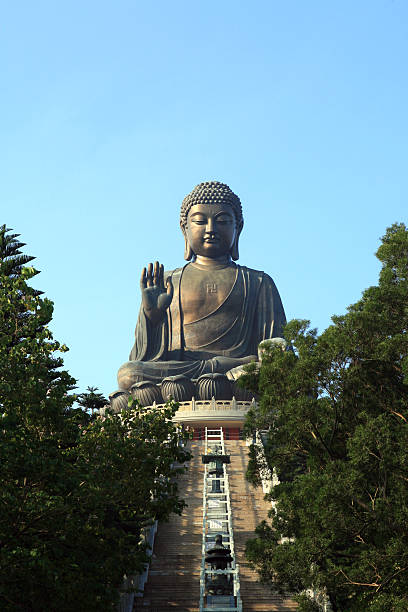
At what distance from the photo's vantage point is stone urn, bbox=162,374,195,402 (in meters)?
25.8

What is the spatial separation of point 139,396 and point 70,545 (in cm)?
1705

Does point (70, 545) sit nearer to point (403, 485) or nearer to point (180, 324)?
point (403, 485)

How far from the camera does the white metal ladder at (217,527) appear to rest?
11.1 meters

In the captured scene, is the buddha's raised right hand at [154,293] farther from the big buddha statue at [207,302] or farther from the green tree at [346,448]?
the green tree at [346,448]

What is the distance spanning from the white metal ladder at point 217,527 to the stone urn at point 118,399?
7995mm

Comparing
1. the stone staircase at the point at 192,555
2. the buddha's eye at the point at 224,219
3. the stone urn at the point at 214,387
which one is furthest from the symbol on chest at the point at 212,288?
the stone staircase at the point at 192,555

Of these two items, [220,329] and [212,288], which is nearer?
[220,329]

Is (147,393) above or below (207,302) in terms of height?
below

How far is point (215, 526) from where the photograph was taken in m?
13.9

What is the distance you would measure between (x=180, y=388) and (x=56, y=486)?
55.0ft

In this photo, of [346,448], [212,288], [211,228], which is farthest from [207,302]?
[346,448]

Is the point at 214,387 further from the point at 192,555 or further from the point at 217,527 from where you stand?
the point at 192,555

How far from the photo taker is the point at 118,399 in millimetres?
27094

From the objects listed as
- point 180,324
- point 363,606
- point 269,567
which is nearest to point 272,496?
point 269,567
